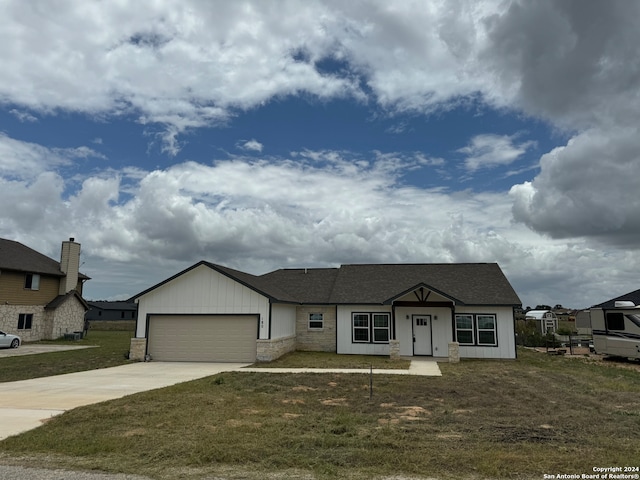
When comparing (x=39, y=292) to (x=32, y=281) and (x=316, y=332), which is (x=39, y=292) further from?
(x=316, y=332)

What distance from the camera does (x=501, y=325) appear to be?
22.8 meters

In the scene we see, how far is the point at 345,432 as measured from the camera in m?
8.22

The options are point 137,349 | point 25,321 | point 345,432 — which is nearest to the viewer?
point 345,432

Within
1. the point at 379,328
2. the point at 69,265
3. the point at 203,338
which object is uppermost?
the point at 69,265

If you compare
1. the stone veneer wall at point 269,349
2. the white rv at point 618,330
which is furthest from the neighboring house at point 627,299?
the stone veneer wall at point 269,349

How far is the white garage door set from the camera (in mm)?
21219

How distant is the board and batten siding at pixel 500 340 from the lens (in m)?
22.5

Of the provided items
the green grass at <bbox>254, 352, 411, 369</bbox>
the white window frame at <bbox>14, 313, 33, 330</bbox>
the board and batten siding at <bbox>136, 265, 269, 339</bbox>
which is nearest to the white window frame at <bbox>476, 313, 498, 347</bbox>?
the green grass at <bbox>254, 352, 411, 369</bbox>

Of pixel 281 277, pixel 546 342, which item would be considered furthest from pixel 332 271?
pixel 546 342

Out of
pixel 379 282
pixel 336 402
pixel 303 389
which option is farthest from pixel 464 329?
pixel 336 402

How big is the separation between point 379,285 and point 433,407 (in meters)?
16.1

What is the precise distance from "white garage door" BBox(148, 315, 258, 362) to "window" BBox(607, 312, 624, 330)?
17.9 metres

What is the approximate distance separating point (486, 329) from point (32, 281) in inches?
1246

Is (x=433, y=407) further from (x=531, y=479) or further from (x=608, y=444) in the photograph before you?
(x=531, y=479)
